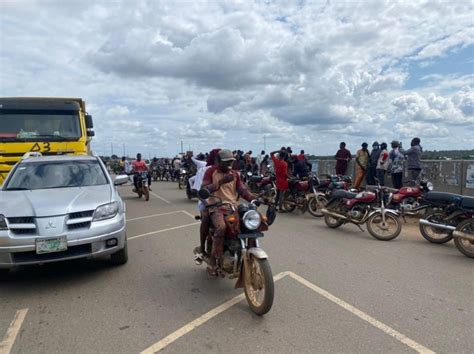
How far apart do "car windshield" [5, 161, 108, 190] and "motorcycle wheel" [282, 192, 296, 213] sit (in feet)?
21.3

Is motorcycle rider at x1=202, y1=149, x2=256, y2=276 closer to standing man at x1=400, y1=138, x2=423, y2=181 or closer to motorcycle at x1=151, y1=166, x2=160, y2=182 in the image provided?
standing man at x1=400, y1=138, x2=423, y2=181

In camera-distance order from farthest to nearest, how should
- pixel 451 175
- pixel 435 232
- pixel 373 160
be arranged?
pixel 373 160 < pixel 451 175 < pixel 435 232

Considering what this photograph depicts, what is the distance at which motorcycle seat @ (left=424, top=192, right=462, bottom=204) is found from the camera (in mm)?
7016

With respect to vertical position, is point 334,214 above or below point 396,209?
below

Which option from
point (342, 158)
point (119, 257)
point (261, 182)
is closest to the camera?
point (119, 257)

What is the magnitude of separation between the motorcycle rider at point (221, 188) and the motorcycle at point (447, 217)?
161 inches

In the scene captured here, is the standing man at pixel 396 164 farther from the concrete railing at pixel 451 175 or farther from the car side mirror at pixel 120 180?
the car side mirror at pixel 120 180

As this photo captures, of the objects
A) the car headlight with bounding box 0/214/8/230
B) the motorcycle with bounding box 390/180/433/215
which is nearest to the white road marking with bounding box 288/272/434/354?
the car headlight with bounding box 0/214/8/230

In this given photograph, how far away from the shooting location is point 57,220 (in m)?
4.65

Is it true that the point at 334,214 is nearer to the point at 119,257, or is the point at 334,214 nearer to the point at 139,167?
the point at 119,257

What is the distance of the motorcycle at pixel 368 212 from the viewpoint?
7.77 m

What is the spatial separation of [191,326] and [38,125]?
26.6ft

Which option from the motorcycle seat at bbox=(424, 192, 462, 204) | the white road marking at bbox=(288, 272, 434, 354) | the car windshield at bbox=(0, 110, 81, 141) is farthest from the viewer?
the car windshield at bbox=(0, 110, 81, 141)

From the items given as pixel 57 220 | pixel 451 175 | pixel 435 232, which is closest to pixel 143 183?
pixel 57 220
